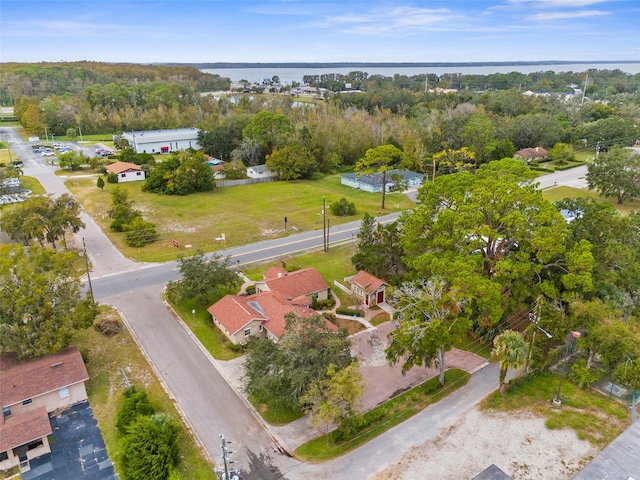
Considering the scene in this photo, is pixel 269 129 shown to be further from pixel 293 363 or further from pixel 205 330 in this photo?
pixel 293 363

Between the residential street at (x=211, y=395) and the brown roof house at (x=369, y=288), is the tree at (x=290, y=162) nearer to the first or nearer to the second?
the residential street at (x=211, y=395)

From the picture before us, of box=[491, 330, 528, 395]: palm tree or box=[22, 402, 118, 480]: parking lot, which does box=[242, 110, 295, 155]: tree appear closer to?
box=[22, 402, 118, 480]: parking lot

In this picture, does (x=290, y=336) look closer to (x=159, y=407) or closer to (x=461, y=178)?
(x=159, y=407)

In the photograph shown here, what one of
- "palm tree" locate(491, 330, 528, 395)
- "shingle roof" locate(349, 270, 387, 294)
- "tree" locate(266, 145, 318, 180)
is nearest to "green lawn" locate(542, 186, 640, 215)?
"tree" locate(266, 145, 318, 180)

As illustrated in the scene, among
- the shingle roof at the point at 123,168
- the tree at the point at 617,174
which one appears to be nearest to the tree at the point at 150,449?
the shingle roof at the point at 123,168

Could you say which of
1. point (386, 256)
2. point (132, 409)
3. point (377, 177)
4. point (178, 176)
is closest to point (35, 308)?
point (132, 409)

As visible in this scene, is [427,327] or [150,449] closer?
[150,449]

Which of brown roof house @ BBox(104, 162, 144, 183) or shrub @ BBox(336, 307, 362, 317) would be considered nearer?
shrub @ BBox(336, 307, 362, 317)
